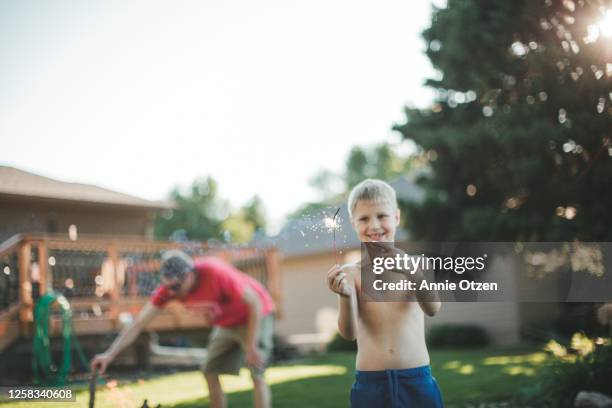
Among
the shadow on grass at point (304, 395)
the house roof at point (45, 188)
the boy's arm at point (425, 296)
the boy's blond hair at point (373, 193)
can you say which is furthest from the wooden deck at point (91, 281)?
the boy's arm at point (425, 296)

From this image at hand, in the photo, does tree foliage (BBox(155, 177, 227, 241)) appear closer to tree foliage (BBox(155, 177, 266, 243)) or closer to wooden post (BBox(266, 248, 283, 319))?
tree foliage (BBox(155, 177, 266, 243))

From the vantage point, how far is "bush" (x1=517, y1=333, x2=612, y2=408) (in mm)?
5043

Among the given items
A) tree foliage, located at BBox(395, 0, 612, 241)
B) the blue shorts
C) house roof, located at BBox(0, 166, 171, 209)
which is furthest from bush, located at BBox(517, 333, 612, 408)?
house roof, located at BBox(0, 166, 171, 209)

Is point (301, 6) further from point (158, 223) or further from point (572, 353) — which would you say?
point (158, 223)

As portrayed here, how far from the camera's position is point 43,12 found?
13.0 feet

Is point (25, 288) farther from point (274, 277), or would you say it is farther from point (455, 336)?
point (455, 336)

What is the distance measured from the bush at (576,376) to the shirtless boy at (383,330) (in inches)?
116

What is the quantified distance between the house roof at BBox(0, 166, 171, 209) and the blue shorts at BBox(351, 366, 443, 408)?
2.58 m

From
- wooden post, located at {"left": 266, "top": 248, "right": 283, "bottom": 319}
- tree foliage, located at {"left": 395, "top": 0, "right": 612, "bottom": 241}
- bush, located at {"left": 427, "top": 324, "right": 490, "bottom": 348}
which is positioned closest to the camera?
tree foliage, located at {"left": 395, "top": 0, "right": 612, "bottom": 241}

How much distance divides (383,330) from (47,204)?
306cm

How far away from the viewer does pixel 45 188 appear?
4.12 m

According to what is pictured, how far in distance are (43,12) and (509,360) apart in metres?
8.69

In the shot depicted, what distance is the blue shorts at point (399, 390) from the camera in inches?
102

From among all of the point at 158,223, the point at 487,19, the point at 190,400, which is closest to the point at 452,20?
the point at 487,19
